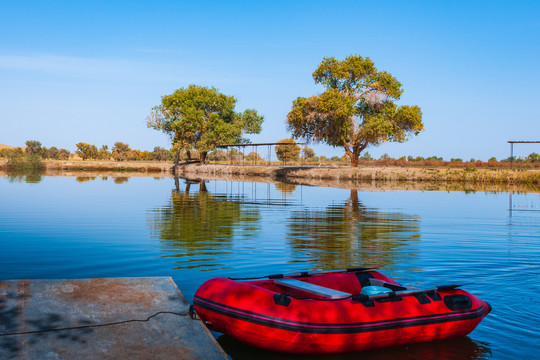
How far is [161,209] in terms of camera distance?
19.3 m

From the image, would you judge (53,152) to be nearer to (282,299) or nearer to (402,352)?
(282,299)

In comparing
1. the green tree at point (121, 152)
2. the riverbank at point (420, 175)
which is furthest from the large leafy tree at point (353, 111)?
the green tree at point (121, 152)

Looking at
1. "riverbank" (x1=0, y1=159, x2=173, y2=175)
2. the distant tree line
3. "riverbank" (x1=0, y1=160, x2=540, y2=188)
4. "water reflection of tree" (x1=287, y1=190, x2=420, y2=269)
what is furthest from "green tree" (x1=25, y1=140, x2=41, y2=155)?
"water reflection of tree" (x1=287, y1=190, x2=420, y2=269)

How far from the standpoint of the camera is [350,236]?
13016 millimetres

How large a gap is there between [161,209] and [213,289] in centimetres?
1422

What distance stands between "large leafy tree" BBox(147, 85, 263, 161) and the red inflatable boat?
190ft

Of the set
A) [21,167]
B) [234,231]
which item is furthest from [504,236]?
[21,167]

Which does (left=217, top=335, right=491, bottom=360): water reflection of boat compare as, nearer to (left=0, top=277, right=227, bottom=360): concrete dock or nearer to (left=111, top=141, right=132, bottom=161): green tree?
(left=0, top=277, right=227, bottom=360): concrete dock

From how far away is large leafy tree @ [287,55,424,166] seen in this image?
150ft

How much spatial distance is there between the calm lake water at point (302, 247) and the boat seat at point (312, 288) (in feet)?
2.25

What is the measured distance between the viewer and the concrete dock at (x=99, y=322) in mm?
4539

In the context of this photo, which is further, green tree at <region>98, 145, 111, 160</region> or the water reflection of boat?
green tree at <region>98, 145, 111, 160</region>

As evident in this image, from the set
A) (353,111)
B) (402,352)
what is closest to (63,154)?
(353,111)

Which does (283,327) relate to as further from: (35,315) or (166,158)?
(166,158)
